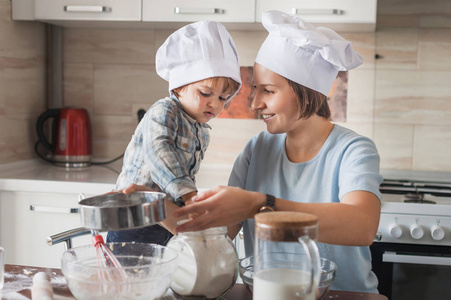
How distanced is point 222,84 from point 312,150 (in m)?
0.30

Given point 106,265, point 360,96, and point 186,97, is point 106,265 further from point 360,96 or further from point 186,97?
point 360,96

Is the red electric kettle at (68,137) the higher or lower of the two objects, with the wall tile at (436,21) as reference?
lower

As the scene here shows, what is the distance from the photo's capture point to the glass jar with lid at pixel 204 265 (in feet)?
3.41

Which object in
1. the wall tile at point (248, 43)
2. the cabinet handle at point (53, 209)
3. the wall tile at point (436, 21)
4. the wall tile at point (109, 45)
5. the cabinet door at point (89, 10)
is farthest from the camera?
the wall tile at point (109, 45)

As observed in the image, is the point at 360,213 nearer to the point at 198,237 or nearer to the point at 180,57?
the point at 198,237

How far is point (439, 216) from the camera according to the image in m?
2.01

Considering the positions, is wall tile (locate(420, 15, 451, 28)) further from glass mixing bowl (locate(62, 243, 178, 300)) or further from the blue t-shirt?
glass mixing bowl (locate(62, 243, 178, 300))

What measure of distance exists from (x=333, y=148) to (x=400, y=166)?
123cm

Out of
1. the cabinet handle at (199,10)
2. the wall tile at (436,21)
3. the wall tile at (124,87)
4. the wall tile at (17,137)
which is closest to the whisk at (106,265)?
the cabinet handle at (199,10)

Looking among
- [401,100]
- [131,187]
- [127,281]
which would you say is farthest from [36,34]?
[127,281]

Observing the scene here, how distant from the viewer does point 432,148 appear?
2588 millimetres

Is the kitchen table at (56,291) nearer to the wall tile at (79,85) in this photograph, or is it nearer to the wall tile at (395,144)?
the wall tile at (395,144)

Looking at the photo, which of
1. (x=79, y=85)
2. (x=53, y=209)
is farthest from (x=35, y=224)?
(x=79, y=85)

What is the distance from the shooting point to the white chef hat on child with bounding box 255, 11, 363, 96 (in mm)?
1389
